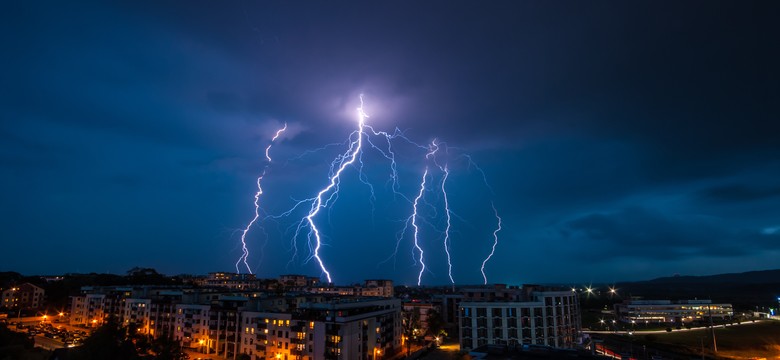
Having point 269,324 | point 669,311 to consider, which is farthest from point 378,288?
point 669,311

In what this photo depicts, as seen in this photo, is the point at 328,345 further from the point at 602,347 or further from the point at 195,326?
the point at 602,347

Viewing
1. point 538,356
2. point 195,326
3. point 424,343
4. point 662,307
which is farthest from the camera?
point 662,307

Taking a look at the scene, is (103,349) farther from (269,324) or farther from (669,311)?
(669,311)

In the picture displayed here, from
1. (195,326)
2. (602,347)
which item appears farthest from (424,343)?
(195,326)

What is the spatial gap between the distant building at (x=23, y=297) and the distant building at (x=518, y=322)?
75508 mm

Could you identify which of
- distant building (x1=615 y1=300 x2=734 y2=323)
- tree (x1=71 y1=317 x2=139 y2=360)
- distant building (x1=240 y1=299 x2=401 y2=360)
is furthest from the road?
distant building (x1=615 y1=300 x2=734 y2=323)

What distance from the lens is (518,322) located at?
42.0 m

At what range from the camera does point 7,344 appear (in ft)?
109

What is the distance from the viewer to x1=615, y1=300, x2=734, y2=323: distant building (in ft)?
244

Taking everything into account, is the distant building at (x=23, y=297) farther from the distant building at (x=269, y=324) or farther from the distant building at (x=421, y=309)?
the distant building at (x=421, y=309)

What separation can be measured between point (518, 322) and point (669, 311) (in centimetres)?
5050

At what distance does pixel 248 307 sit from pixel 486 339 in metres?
24.1

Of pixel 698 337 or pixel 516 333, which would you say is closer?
pixel 516 333

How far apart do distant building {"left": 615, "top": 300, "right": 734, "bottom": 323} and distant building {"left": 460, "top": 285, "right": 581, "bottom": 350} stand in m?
39.0
